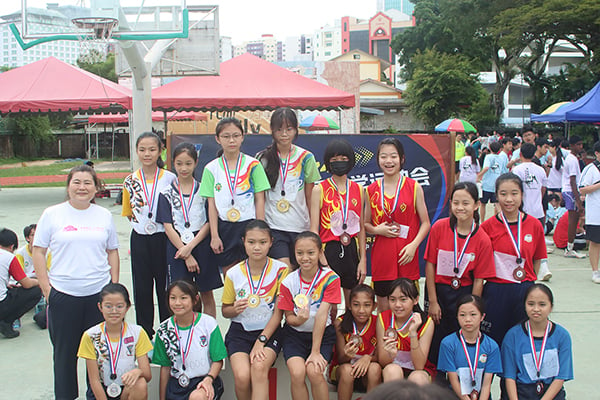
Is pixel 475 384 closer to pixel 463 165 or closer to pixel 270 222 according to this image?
pixel 270 222

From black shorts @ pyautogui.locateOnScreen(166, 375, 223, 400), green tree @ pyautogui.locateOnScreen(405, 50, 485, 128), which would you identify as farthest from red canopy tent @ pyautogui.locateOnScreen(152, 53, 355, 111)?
green tree @ pyautogui.locateOnScreen(405, 50, 485, 128)

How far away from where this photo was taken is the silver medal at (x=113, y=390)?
3557mm

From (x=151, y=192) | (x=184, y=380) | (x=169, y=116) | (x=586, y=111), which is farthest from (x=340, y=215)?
(x=169, y=116)

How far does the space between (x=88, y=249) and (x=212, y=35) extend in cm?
811

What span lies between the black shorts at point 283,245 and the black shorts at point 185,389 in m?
0.91

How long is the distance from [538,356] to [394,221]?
4.05ft

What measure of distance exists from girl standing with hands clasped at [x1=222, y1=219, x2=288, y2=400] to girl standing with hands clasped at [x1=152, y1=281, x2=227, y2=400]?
0.14 metres

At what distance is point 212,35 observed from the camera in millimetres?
11070

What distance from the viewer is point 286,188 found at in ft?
13.6

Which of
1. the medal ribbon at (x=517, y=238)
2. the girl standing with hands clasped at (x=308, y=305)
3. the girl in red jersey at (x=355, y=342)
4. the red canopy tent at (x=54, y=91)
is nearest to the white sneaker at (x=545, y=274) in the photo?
the medal ribbon at (x=517, y=238)

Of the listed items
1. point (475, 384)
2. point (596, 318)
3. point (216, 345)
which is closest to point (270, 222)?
point (216, 345)

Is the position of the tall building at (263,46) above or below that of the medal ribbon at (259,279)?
above

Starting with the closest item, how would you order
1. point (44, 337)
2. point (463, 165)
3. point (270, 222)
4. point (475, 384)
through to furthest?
point (475, 384) → point (270, 222) → point (44, 337) → point (463, 165)

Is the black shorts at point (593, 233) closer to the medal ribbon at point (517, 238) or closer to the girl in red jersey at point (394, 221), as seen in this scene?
the medal ribbon at point (517, 238)
